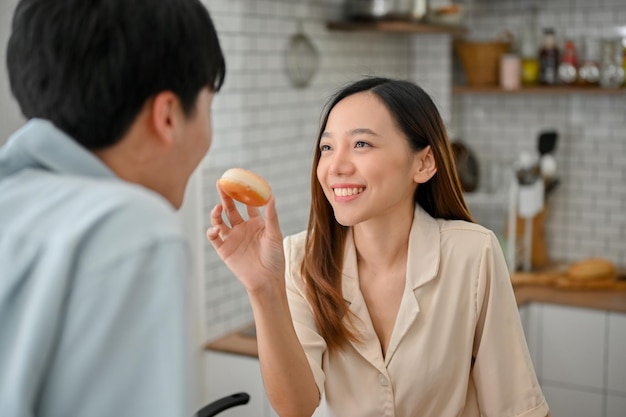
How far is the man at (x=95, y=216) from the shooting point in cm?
83

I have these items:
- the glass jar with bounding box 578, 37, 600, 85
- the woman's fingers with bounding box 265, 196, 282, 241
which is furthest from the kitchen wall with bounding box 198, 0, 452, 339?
the woman's fingers with bounding box 265, 196, 282, 241

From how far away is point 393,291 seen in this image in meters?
1.95

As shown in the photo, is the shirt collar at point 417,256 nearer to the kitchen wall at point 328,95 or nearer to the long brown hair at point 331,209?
the long brown hair at point 331,209

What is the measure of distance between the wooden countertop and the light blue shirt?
2.25 meters

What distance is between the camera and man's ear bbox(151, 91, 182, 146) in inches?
39.3

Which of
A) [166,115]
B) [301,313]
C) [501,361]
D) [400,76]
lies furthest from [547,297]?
[166,115]

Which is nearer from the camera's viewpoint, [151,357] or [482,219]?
[151,357]

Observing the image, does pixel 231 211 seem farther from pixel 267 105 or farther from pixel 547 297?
pixel 547 297

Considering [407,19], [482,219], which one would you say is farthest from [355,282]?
[482,219]

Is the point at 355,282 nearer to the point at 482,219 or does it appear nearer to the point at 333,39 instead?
the point at 333,39

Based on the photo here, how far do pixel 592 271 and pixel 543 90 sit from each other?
0.93 meters

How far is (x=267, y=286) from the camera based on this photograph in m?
1.67

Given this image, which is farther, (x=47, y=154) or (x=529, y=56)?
(x=529, y=56)

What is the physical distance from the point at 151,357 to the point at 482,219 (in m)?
3.82
